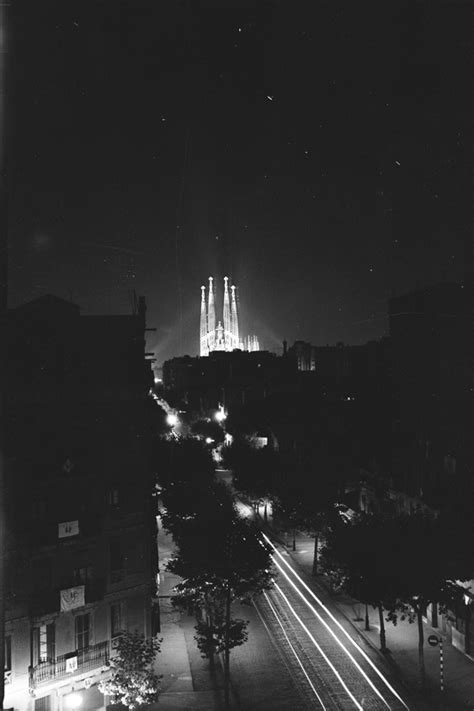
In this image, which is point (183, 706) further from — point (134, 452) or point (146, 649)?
point (134, 452)

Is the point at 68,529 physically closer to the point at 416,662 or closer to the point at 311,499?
the point at 416,662

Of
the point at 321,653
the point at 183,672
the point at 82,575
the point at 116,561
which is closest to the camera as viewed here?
the point at 82,575

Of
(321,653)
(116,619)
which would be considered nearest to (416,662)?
(321,653)

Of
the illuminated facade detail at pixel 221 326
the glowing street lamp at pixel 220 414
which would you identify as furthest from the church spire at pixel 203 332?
the glowing street lamp at pixel 220 414

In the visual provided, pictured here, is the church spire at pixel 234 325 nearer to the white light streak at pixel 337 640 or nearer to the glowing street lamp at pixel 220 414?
the glowing street lamp at pixel 220 414

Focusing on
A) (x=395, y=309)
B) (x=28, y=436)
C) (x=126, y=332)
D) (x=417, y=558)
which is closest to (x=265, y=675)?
(x=417, y=558)

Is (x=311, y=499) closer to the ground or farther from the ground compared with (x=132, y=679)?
farther from the ground

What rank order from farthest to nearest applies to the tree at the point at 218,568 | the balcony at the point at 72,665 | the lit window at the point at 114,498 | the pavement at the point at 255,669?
the tree at the point at 218,568 < the lit window at the point at 114,498 < the pavement at the point at 255,669 < the balcony at the point at 72,665

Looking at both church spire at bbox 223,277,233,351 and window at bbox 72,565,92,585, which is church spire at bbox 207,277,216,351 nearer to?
church spire at bbox 223,277,233,351
